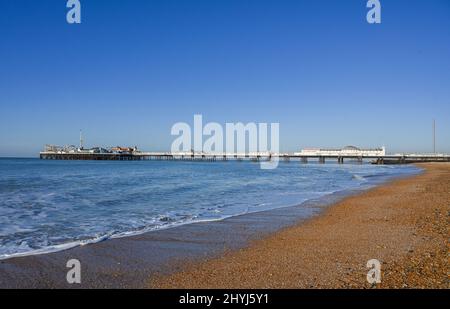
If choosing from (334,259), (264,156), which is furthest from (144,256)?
(264,156)

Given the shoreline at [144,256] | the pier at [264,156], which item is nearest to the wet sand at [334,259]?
the shoreline at [144,256]

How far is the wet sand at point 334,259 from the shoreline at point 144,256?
25 cm

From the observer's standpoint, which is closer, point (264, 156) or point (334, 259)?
point (334, 259)

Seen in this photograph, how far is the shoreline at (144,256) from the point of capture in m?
5.39

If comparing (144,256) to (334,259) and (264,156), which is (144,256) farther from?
(264,156)

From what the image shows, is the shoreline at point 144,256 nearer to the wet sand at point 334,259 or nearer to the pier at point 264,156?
the wet sand at point 334,259

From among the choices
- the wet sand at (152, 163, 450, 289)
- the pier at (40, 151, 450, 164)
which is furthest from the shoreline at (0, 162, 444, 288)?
the pier at (40, 151, 450, 164)

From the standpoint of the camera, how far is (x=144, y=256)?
6.70 m

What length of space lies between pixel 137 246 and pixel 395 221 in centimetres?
658

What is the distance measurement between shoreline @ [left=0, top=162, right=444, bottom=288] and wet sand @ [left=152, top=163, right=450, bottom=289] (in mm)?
253

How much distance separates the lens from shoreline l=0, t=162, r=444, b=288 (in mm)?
5391

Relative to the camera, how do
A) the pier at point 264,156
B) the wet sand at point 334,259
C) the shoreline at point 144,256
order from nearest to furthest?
the wet sand at point 334,259
the shoreline at point 144,256
the pier at point 264,156

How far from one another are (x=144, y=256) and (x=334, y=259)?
3301 millimetres
